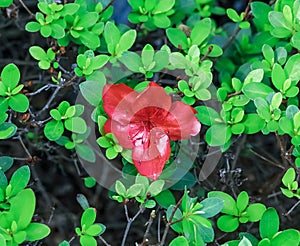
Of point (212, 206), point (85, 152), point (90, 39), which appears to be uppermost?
point (90, 39)

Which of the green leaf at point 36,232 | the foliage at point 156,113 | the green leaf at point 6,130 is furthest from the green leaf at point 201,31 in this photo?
the green leaf at point 36,232

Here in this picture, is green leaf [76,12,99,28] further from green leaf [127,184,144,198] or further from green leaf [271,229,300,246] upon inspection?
green leaf [271,229,300,246]

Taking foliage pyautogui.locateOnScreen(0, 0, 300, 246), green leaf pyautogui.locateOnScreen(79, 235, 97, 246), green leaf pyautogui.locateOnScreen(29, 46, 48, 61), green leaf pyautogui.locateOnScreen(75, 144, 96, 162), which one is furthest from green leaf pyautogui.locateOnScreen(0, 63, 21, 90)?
green leaf pyautogui.locateOnScreen(79, 235, 97, 246)

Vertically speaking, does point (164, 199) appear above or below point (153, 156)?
below

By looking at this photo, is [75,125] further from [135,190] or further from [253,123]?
[253,123]

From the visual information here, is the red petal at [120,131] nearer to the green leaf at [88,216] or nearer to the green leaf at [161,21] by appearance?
the green leaf at [88,216]

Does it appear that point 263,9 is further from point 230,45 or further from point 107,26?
point 107,26

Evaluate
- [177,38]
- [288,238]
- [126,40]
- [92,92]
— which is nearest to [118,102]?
[92,92]
